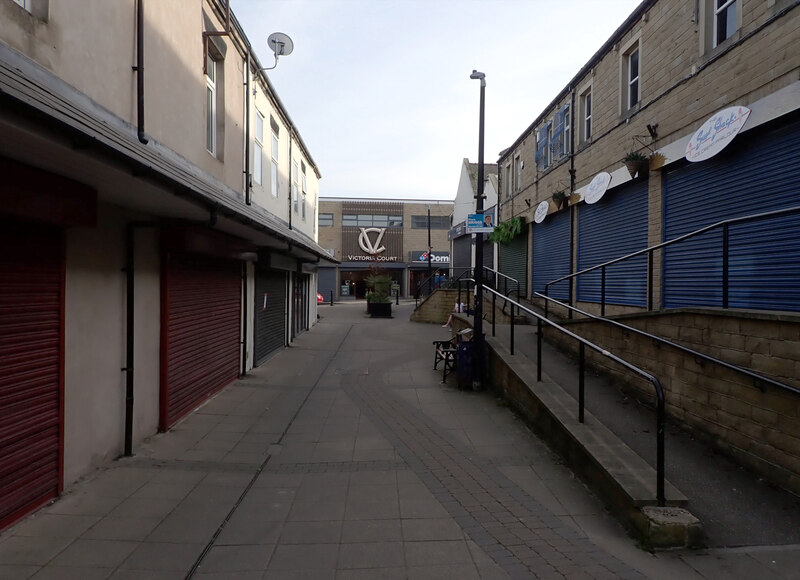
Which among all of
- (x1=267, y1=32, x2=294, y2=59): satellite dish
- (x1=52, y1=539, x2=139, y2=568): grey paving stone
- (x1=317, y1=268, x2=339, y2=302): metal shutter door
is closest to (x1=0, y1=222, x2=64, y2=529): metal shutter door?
(x1=52, y1=539, x2=139, y2=568): grey paving stone

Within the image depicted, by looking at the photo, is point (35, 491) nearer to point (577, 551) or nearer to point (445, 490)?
point (445, 490)

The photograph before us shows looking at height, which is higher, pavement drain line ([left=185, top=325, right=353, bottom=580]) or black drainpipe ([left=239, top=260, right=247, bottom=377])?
black drainpipe ([left=239, top=260, right=247, bottom=377])

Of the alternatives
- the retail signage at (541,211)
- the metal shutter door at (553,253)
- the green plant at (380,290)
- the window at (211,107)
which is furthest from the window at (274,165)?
the green plant at (380,290)

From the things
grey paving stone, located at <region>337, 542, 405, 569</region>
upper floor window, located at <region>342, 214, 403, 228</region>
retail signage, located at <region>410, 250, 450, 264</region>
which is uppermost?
upper floor window, located at <region>342, 214, 403, 228</region>

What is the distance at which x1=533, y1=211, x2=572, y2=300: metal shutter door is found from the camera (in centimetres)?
1316

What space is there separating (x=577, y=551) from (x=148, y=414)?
16.5 ft

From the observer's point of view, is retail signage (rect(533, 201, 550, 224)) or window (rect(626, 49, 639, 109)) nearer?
window (rect(626, 49, 639, 109))

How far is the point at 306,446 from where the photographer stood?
5.86m

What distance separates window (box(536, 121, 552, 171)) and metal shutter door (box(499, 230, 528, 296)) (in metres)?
2.48

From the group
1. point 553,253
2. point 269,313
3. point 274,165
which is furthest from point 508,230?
point 269,313

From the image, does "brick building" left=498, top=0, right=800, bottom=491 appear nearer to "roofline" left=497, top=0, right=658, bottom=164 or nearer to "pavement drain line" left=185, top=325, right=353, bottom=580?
"roofline" left=497, top=0, right=658, bottom=164

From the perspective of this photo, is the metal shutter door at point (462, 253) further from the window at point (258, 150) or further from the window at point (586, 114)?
the window at point (258, 150)

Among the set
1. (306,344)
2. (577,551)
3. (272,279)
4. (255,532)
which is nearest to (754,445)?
(577,551)

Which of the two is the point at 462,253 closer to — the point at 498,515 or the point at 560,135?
the point at 560,135
